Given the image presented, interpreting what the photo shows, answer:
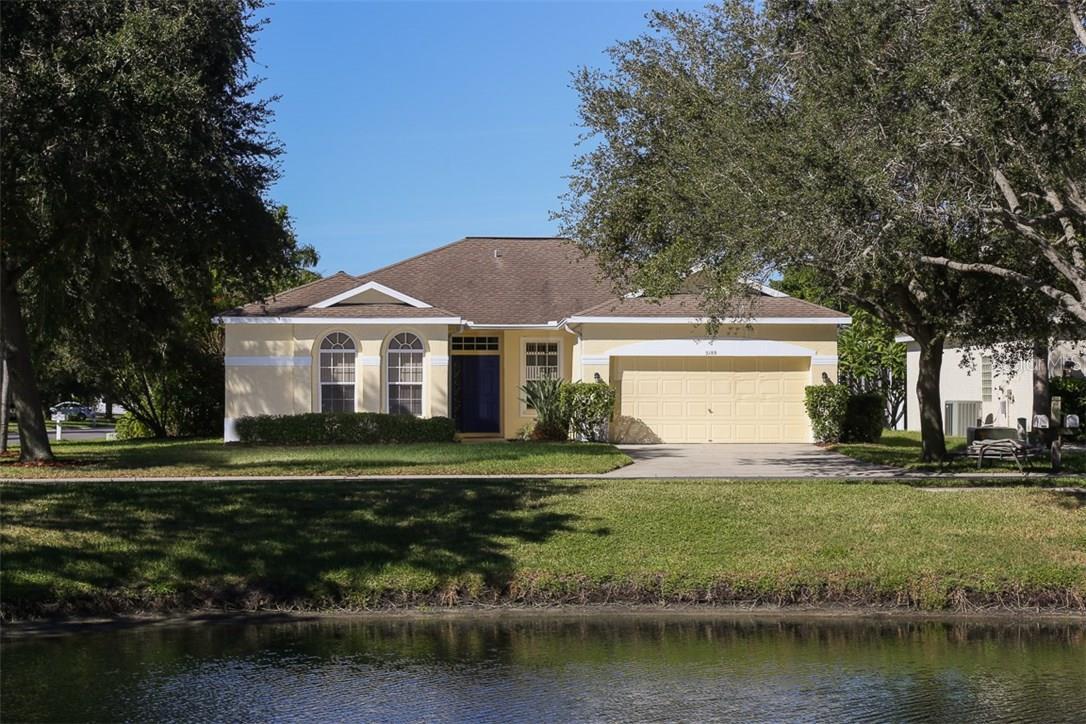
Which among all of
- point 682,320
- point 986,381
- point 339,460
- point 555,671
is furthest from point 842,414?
point 555,671

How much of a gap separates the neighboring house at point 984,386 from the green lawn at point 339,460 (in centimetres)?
1280

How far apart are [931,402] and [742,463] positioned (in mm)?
4022

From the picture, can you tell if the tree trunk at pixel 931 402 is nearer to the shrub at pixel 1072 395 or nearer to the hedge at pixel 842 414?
the hedge at pixel 842 414

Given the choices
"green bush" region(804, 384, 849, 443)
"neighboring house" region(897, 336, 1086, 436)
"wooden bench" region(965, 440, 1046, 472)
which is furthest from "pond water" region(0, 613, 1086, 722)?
"neighboring house" region(897, 336, 1086, 436)

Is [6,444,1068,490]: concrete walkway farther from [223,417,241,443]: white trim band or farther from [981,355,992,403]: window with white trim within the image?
[981,355,992,403]: window with white trim

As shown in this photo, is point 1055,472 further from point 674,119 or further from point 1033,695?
point 1033,695

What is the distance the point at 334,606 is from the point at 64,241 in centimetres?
1045

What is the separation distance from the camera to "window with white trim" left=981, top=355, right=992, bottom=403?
117ft

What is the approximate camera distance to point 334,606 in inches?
581

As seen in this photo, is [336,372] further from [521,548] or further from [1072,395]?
[1072,395]

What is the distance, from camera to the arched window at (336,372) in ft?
101

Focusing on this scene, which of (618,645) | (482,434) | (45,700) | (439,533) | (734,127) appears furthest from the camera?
(482,434)

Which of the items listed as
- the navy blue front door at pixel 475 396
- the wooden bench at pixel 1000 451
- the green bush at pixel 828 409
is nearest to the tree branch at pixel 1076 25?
the wooden bench at pixel 1000 451

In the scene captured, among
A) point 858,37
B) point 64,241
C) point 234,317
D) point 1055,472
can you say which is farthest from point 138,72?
point 1055,472
